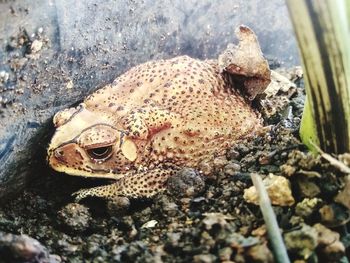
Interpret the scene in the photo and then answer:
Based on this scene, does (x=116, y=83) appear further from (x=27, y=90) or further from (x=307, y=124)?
(x=307, y=124)

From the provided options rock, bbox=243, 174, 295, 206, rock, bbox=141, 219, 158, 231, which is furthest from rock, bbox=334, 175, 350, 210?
rock, bbox=141, 219, 158, 231

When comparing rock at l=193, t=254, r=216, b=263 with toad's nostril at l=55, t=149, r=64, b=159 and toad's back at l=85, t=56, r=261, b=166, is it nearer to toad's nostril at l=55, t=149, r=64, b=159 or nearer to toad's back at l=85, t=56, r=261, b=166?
toad's back at l=85, t=56, r=261, b=166

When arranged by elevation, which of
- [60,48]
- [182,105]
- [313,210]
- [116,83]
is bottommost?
[313,210]

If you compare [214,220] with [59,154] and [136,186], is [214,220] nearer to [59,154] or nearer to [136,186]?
[136,186]

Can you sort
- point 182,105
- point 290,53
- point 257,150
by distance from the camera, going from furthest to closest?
point 290,53, point 182,105, point 257,150

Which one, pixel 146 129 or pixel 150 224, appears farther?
pixel 146 129

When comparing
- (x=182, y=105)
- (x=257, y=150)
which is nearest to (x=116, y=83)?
(x=182, y=105)

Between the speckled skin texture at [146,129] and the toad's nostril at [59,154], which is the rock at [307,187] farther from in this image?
the toad's nostril at [59,154]

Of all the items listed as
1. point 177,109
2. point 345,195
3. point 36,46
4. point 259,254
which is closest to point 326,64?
point 345,195

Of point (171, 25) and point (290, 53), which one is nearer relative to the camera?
point (171, 25)
